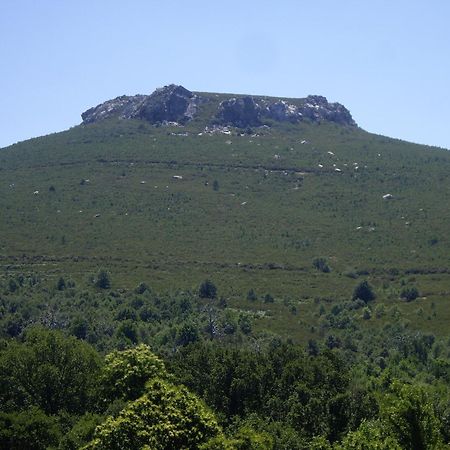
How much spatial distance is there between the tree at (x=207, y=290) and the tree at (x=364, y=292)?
23.9 metres

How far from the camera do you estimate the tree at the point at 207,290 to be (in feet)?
406

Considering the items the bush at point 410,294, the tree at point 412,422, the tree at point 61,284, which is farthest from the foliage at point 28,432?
the bush at point 410,294

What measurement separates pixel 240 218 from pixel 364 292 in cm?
3740

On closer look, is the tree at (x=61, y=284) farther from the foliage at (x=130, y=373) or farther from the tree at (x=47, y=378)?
the foliage at (x=130, y=373)

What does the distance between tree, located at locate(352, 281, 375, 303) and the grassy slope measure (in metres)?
1.67

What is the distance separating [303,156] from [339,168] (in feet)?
42.8

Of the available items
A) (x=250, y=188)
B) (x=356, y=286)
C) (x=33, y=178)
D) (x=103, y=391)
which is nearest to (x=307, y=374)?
(x=103, y=391)

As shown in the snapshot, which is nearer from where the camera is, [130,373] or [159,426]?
[159,426]

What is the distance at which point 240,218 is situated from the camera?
153250 millimetres

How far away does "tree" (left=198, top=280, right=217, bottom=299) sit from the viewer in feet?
406

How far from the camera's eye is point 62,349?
2158 inches

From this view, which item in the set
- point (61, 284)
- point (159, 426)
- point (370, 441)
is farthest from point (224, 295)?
point (159, 426)

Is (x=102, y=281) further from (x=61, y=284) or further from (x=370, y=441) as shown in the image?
(x=370, y=441)

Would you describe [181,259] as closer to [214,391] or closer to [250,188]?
[250,188]
